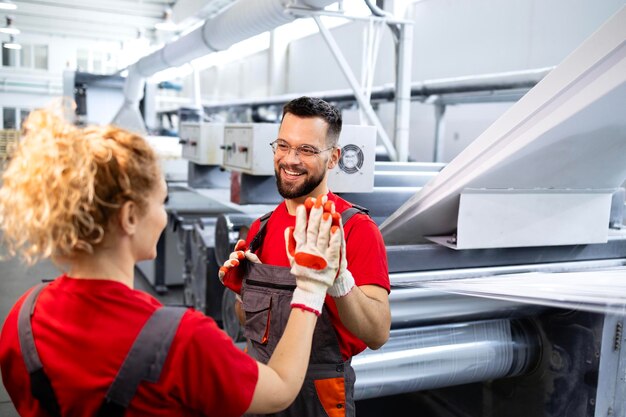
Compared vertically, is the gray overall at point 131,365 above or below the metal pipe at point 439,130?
below

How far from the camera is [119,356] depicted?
0.73m

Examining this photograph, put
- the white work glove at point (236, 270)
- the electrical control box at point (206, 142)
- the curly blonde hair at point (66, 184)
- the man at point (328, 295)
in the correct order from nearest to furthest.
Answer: the curly blonde hair at point (66, 184) < the man at point (328, 295) < the white work glove at point (236, 270) < the electrical control box at point (206, 142)

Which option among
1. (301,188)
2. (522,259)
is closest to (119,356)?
(301,188)

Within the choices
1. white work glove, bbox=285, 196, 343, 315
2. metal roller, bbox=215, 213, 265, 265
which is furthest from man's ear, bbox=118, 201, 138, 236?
metal roller, bbox=215, 213, 265, 265

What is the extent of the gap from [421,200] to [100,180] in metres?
1.15

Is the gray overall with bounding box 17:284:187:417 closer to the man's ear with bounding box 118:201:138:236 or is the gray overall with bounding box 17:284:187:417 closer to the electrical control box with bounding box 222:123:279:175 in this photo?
the man's ear with bounding box 118:201:138:236

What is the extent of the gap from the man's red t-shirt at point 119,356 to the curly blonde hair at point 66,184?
8 centimetres

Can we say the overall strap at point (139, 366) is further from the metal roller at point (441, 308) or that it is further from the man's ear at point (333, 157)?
the metal roller at point (441, 308)

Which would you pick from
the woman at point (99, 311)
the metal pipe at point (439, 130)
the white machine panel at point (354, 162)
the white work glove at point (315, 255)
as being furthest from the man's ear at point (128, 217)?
the metal pipe at point (439, 130)

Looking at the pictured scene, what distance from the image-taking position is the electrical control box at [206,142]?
337 cm

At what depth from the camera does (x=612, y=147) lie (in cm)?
155

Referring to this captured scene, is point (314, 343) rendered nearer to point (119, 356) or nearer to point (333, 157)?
point (333, 157)

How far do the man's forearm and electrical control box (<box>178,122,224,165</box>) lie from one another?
2.30m

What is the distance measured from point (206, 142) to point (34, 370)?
2786mm
